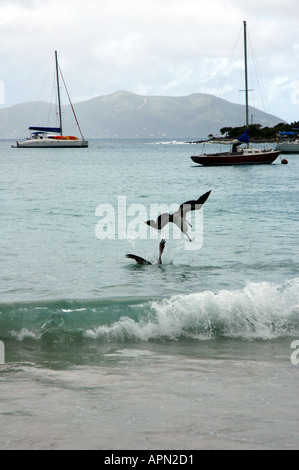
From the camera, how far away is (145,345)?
6914 millimetres

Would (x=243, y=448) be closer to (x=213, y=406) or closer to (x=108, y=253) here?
(x=213, y=406)

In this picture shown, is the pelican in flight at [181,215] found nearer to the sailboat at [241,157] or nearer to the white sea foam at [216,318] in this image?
the white sea foam at [216,318]

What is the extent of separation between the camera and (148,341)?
7.09 metres

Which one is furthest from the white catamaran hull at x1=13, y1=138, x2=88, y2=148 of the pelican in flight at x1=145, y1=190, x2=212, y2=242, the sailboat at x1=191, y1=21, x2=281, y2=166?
the pelican in flight at x1=145, y1=190, x2=212, y2=242

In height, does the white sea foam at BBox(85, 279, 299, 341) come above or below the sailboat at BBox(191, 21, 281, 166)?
below

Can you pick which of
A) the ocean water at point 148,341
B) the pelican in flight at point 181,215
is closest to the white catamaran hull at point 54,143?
the ocean water at point 148,341

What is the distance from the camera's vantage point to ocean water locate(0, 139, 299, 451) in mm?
4375

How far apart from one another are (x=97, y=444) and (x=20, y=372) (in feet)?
6.40

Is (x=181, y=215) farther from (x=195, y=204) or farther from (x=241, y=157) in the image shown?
(x=241, y=157)

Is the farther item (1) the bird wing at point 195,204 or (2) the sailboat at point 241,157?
(2) the sailboat at point 241,157

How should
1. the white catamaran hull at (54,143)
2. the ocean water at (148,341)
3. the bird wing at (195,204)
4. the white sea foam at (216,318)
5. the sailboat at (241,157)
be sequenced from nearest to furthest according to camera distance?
the ocean water at (148,341) → the white sea foam at (216,318) → the bird wing at (195,204) → the sailboat at (241,157) → the white catamaran hull at (54,143)

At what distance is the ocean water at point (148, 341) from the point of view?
438cm

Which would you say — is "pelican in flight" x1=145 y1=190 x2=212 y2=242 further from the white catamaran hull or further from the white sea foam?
the white catamaran hull

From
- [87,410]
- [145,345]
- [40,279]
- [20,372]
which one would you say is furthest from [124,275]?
[87,410]
